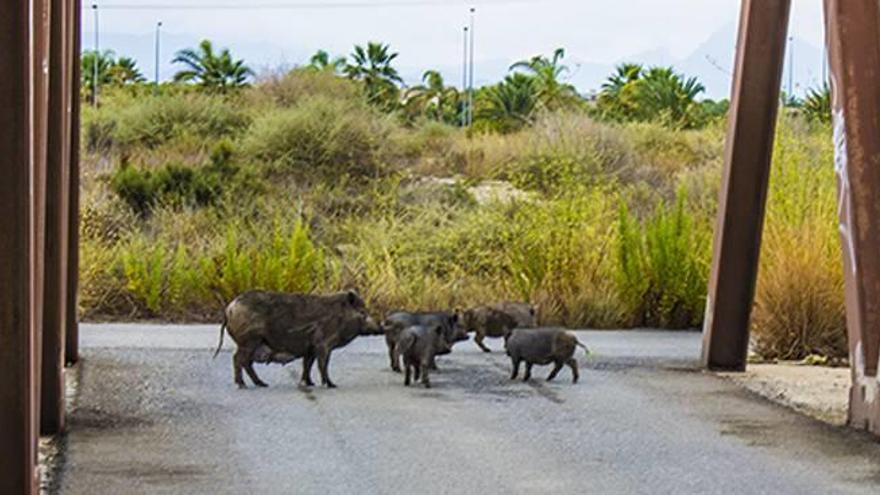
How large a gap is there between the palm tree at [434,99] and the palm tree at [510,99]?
1262 millimetres

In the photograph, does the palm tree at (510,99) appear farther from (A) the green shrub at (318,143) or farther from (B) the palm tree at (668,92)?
(A) the green shrub at (318,143)

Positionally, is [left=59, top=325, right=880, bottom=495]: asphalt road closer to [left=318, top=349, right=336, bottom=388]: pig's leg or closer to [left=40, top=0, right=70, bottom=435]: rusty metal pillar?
[left=318, top=349, right=336, bottom=388]: pig's leg

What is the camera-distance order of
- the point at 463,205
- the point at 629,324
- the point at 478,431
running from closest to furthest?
the point at 478,431
the point at 629,324
the point at 463,205

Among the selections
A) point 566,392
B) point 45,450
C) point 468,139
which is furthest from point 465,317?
point 468,139

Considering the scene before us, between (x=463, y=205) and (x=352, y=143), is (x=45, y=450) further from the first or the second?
(x=352, y=143)

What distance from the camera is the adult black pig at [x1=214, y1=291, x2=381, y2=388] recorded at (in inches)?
519

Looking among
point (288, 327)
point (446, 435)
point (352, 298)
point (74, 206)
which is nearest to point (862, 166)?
point (446, 435)

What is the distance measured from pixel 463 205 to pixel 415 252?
16.4 feet

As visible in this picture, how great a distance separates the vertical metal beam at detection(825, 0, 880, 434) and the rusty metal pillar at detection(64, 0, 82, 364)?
5.70 metres

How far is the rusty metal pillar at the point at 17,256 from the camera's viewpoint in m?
7.52

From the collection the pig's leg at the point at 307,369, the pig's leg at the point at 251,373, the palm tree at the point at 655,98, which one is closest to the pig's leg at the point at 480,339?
the pig's leg at the point at 307,369

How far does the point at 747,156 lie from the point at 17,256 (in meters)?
7.50

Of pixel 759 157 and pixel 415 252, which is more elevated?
pixel 759 157

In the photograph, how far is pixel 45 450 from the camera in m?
10.2
